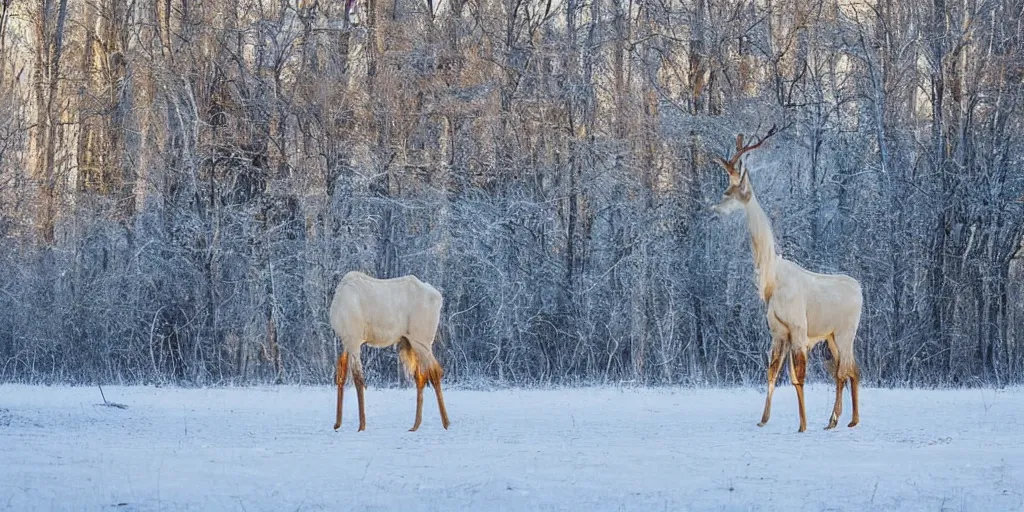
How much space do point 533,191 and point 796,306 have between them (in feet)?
33.3

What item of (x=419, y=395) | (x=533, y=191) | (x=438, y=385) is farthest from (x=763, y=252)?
(x=533, y=191)

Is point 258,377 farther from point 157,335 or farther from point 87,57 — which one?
point 87,57

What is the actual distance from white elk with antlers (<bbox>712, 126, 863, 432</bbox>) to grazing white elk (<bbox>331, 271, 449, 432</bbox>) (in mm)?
3650

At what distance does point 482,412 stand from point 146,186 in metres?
11.0

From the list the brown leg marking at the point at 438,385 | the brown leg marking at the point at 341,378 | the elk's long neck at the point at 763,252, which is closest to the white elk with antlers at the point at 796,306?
the elk's long neck at the point at 763,252

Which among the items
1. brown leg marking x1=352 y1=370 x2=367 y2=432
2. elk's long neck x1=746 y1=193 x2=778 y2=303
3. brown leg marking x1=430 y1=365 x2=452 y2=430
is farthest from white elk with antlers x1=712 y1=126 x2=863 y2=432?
brown leg marking x1=352 y1=370 x2=367 y2=432

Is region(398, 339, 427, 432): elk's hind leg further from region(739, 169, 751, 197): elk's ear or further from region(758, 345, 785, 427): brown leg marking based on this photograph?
region(739, 169, 751, 197): elk's ear

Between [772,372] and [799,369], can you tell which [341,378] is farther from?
[799,369]

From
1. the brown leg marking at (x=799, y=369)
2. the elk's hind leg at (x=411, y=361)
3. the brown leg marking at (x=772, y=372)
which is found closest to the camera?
the brown leg marking at (x=799, y=369)

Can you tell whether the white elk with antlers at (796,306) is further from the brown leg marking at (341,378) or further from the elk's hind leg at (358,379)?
the brown leg marking at (341,378)

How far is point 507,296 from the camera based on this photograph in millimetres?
22031

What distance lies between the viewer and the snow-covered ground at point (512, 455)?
8008 mm

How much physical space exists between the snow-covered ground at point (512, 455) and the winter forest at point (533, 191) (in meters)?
4.89

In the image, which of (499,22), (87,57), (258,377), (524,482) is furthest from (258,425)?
(87,57)
